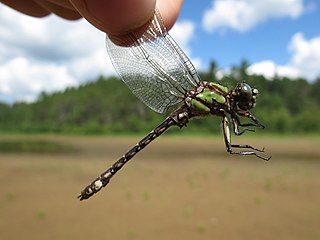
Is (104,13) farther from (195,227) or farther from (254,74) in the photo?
(195,227)

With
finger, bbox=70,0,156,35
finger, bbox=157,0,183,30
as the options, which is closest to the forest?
finger, bbox=157,0,183,30

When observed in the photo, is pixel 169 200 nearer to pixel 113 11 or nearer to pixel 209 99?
pixel 209 99

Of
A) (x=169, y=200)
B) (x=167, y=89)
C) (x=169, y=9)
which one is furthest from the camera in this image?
(x=169, y=200)

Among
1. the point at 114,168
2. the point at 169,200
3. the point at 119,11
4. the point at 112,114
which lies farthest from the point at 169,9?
the point at 112,114

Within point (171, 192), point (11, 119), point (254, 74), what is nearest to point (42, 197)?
point (171, 192)

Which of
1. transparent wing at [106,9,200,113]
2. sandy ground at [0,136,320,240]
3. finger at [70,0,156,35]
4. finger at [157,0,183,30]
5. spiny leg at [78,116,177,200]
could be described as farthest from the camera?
sandy ground at [0,136,320,240]

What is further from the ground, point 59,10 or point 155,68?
point 59,10

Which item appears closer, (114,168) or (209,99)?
(209,99)

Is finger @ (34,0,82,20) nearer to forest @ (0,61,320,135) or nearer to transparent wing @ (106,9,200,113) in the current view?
transparent wing @ (106,9,200,113)
